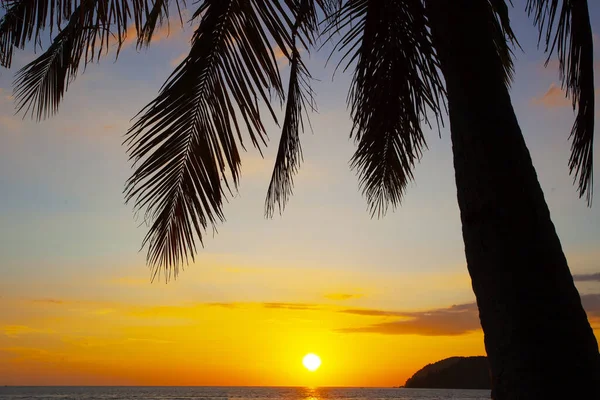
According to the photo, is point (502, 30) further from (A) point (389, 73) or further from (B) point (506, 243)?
(B) point (506, 243)

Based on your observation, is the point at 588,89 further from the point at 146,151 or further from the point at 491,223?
the point at 146,151

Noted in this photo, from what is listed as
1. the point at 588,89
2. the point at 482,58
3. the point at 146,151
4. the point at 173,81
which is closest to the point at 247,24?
the point at 173,81

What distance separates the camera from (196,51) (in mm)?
3316

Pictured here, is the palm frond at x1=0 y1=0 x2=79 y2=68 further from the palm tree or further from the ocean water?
the ocean water

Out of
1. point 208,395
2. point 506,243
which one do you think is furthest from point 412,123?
point 208,395

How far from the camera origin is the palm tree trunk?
5.82 feet

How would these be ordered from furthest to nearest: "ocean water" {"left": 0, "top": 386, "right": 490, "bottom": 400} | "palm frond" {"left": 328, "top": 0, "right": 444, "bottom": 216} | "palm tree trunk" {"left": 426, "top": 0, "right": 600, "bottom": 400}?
1. "ocean water" {"left": 0, "top": 386, "right": 490, "bottom": 400}
2. "palm frond" {"left": 328, "top": 0, "right": 444, "bottom": 216}
3. "palm tree trunk" {"left": 426, "top": 0, "right": 600, "bottom": 400}

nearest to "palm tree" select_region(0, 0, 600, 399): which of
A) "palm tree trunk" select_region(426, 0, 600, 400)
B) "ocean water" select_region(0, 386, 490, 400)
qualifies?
"palm tree trunk" select_region(426, 0, 600, 400)

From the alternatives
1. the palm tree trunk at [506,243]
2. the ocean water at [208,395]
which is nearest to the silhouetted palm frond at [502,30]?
the palm tree trunk at [506,243]

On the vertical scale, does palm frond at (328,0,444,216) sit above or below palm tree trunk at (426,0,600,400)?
above

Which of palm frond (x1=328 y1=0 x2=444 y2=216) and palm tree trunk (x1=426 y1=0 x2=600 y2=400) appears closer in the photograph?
palm tree trunk (x1=426 y1=0 x2=600 y2=400)

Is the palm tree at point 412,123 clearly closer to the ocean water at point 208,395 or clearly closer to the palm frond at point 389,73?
the palm frond at point 389,73

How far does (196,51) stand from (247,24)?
31 cm

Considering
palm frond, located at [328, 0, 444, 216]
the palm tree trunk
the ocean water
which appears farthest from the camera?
the ocean water
